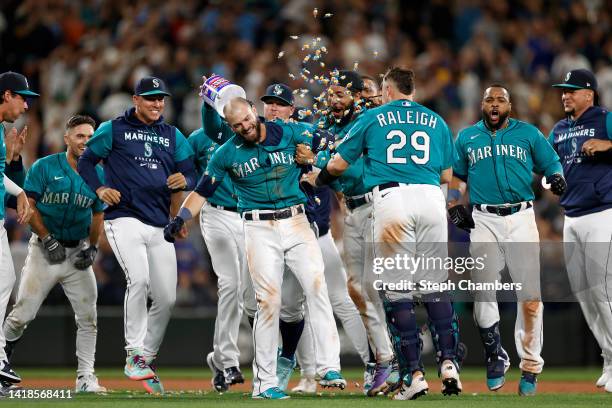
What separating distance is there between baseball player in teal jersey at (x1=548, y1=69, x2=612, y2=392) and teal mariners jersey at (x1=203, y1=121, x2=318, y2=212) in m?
2.74

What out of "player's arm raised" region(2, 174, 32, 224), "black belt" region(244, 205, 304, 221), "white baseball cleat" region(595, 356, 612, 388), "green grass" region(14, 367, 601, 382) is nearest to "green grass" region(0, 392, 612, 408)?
"white baseball cleat" region(595, 356, 612, 388)

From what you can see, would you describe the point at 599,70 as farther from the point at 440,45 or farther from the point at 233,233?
the point at 233,233

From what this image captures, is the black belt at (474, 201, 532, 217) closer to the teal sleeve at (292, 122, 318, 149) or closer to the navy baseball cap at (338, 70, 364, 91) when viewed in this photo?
the navy baseball cap at (338, 70, 364, 91)

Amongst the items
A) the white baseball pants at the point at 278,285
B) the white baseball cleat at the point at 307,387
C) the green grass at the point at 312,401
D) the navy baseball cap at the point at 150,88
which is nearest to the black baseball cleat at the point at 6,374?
the green grass at the point at 312,401

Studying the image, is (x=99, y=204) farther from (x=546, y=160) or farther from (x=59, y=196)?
(x=546, y=160)

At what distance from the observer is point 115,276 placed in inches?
591

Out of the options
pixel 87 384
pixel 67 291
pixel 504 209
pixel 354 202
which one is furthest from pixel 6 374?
pixel 504 209

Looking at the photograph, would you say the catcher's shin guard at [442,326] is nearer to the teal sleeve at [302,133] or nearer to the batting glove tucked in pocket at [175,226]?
the teal sleeve at [302,133]

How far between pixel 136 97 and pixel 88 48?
7.59m

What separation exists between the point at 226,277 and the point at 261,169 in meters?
1.71

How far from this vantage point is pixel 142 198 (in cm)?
1049

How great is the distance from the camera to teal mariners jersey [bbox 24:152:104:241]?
10.8 metres

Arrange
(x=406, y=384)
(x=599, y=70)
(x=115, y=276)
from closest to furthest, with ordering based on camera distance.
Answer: (x=406, y=384)
(x=115, y=276)
(x=599, y=70)

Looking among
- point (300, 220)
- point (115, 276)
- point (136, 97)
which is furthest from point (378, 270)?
point (115, 276)
